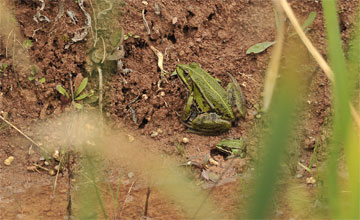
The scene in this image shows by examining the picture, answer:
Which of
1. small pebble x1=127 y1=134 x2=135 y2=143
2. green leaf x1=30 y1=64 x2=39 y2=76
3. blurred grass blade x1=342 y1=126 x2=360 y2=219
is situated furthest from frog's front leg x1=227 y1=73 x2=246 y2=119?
blurred grass blade x1=342 y1=126 x2=360 y2=219

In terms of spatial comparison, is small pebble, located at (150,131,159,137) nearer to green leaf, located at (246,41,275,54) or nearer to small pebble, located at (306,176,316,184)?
green leaf, located at (246,41,275,54)

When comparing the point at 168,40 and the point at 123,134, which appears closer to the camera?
the point at 123,134

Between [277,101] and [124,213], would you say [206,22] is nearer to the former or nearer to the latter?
[124,213]

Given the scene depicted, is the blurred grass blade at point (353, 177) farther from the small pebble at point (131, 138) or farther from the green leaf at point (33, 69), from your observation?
the green leaf at point (33, 69)

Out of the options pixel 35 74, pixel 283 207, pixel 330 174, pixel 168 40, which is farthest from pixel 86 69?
pixel 330 174

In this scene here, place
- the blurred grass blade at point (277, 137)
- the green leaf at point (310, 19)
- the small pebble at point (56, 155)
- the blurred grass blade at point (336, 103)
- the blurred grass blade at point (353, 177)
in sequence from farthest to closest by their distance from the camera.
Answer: the green leaf at point (310, 19), the small pebble at point (56, 155), the blurred grass blade at point (353, 177), the blurred grass blade at point (336, 103), the blurred grass blade at point (277, 137)

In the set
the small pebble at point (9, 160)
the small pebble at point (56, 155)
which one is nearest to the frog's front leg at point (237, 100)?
the small pebble at point (56, 155)
